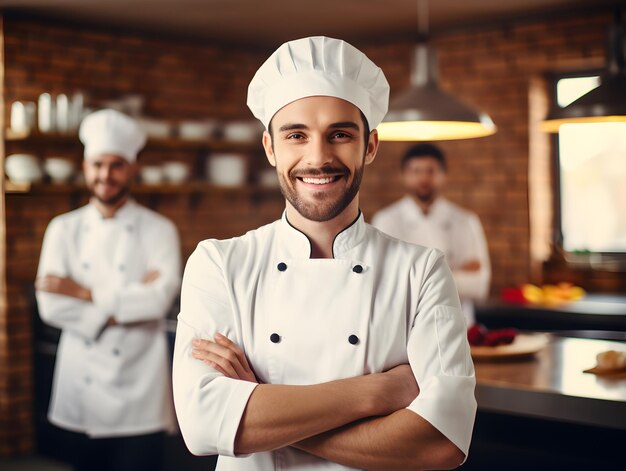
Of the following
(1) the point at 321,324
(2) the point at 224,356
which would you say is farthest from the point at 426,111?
(2) the point at 224,356

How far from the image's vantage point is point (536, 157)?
5.31 m

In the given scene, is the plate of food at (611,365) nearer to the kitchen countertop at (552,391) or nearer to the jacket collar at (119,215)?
the kitchen countertop at (552,391)

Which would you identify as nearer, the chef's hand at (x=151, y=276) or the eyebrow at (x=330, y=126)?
the eyebrow at (x=330, y=126)

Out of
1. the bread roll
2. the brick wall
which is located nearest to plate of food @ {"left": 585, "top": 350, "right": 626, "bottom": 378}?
the bread roll

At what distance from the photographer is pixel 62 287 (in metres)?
3.14

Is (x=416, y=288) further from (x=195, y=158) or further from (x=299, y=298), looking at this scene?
(x=195, y=158)

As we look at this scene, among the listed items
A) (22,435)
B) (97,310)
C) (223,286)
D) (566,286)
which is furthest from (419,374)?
(22,435)

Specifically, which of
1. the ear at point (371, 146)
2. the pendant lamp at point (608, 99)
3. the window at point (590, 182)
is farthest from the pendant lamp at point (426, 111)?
the window at point (590, 182)

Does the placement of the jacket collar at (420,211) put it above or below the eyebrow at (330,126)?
below

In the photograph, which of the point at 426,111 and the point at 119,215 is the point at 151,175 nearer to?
the point at 119,215

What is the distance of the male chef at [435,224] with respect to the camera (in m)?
4.00

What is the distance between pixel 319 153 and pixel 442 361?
0.44m

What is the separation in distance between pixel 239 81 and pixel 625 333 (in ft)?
11.2

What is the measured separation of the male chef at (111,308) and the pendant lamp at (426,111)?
3.44 feet
